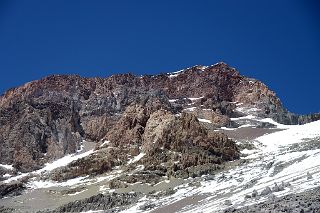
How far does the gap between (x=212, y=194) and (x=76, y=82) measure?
138769mm

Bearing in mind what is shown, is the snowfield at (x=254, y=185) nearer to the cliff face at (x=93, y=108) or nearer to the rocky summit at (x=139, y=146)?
the rocky summit at (x=139, y=146)

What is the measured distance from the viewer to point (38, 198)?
8938 centimetres

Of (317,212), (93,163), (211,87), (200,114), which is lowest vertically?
(317,212)

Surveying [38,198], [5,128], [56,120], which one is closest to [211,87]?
[56,120]

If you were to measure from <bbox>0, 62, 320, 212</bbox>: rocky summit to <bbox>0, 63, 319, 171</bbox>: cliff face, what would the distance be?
0.38 metres

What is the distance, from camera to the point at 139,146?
111 metres

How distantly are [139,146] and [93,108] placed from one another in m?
65.9

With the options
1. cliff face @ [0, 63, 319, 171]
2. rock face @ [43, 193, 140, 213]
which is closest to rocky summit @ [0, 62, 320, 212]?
rock face @ [43, 193, 140, 213]

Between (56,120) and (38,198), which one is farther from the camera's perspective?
(56,120)

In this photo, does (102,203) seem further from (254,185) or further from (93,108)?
(93,108)

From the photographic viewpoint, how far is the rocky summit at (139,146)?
6569 centimetres

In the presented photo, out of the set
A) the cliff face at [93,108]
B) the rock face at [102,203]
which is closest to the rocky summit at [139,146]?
the rock face at [102,203]

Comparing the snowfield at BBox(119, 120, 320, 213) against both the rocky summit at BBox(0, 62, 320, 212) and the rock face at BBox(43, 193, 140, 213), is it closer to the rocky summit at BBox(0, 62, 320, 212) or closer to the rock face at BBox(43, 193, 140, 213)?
the rocky summit at BBox(0, 62, 320, 212)

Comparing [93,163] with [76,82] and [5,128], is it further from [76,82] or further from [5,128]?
[76,82]
